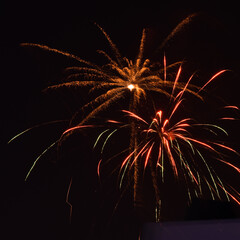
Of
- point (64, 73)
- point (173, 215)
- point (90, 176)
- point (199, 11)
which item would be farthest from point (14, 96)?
point (173, 215)

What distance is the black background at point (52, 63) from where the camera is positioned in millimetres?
6254

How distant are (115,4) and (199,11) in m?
1.71

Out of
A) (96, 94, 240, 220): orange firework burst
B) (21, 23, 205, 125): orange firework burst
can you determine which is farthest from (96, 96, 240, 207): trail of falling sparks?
(21, 23, 205, 125): orange firework burst

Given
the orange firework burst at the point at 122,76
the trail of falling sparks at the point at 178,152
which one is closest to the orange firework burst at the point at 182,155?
the trail of falling sparks at the point at 178,152

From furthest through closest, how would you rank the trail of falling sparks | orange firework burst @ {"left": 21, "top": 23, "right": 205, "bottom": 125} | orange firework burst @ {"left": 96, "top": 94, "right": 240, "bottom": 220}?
orange firework burst @ {"left": 96, "top": 94, "right": 240, "bottom": 220} → the trail of falling sparks → orange firework burst @ {"left": 21, "top": 23, "right": 205, "bottom": 125}

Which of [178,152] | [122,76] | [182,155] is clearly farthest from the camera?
[182,155]

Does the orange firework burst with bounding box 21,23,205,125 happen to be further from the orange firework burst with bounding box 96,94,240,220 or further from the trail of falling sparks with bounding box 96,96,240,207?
the orange firework burst with bounding box 96,94,240,220

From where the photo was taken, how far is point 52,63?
6.19 metres

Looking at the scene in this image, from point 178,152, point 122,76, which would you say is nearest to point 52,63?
point 122,76

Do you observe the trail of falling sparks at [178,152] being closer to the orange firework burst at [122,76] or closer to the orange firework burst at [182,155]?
the orange firework burst at [182,155]

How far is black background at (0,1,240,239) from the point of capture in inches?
246

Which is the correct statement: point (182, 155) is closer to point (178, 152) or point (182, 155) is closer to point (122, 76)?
point (178, 152)

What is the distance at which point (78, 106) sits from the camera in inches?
254

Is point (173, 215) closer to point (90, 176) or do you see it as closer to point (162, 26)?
point (90, 176)
